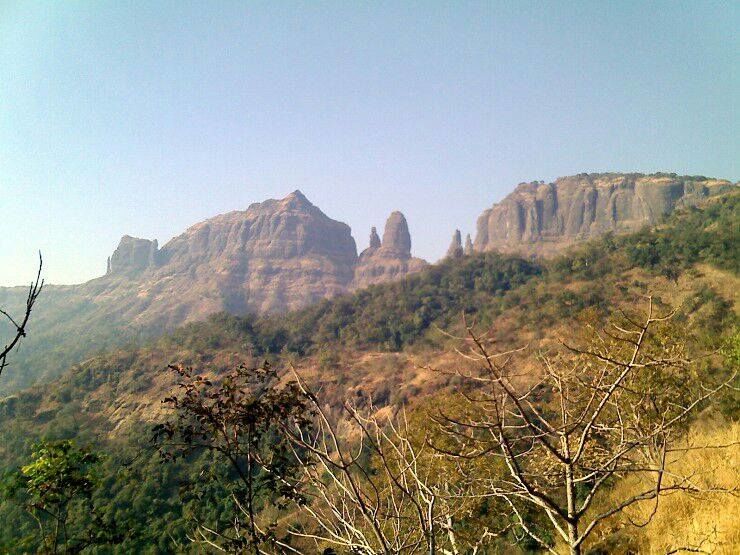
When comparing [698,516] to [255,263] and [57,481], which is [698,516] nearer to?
[57,481]

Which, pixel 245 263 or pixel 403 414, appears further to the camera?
pixel 245 263

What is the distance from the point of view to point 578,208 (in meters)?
103

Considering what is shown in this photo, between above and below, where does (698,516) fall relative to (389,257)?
below

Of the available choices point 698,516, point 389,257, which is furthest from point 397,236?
point 698,516

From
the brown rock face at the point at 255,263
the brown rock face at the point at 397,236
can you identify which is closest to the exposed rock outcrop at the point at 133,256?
the brown rock face at the point at 255,263

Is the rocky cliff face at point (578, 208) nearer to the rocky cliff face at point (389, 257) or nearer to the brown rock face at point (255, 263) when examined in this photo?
the rocky cliff face at point (389, 257)

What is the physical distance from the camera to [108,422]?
117 feet

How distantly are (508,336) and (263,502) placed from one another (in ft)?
72.0

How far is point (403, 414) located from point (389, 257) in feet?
382

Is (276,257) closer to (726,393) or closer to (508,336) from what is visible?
(508,336)

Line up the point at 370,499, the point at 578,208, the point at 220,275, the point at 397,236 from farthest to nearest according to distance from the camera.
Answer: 1. the point at 397,236
2. the point at 220,275
3. the point at 578,208
4. the point at 370,499

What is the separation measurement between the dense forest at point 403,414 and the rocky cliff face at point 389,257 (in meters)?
53.5

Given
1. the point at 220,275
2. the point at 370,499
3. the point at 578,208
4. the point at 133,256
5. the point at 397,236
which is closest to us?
the point at 370,499

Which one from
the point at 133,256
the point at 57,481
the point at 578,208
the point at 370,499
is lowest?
the point at 57,481
